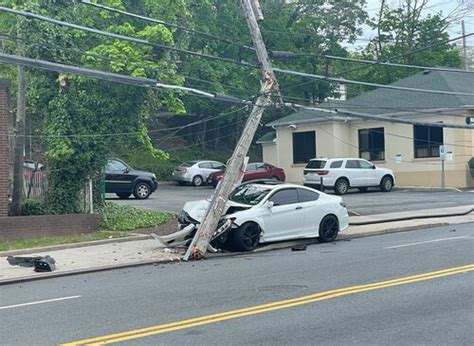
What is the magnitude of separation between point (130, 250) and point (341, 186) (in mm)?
17837

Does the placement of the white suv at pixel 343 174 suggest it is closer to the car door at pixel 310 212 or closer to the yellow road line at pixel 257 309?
the car door at pixel 310 212

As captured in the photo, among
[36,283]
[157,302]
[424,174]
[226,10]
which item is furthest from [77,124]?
[226,10]

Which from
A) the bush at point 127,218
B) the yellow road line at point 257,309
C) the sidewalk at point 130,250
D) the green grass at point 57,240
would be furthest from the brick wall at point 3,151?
the yellow road line at point 257,309

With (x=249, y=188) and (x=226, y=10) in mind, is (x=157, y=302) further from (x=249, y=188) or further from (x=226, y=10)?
(x=226, y=10)

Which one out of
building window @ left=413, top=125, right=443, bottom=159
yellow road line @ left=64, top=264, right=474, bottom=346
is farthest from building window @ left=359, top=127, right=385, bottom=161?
yellow road line @ left=64, top=264, right=474, bottom=346

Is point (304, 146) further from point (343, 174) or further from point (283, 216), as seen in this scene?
point (283, 216)

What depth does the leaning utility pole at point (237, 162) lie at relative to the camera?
605 inches

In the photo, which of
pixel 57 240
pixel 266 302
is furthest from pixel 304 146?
pixel 266 302

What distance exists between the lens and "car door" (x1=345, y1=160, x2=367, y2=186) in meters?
33.0

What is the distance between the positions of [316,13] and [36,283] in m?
40.6

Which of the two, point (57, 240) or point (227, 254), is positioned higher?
point (57, 240)

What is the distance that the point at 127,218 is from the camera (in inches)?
808

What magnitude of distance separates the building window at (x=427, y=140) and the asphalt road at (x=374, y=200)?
2.99 metres

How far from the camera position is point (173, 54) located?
24.5 meters
